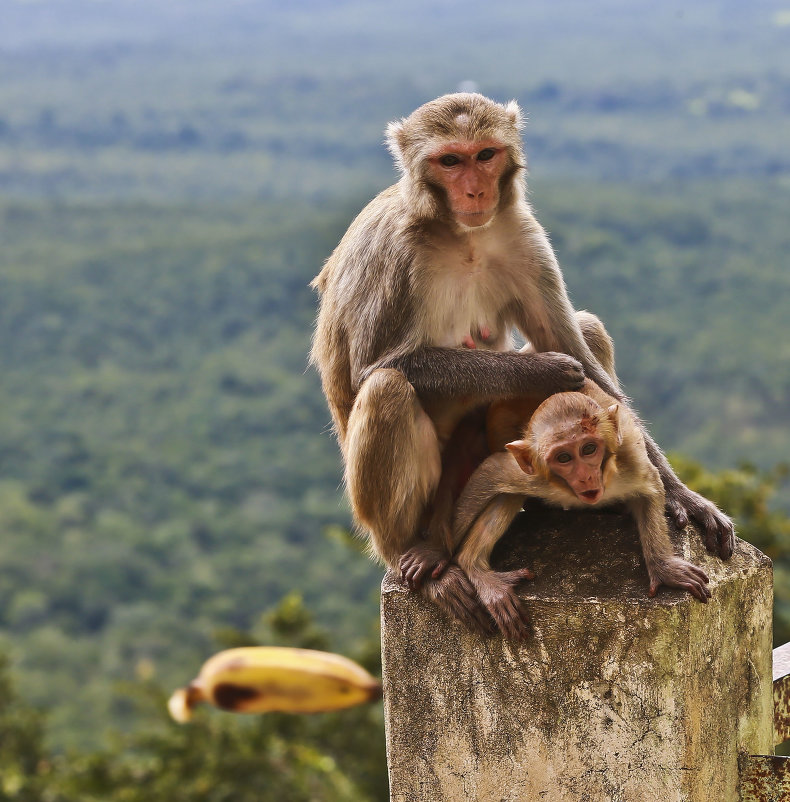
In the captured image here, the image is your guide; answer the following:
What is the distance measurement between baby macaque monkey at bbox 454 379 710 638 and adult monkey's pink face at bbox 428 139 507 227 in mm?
710

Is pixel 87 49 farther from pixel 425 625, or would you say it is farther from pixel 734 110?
pixel 425 625

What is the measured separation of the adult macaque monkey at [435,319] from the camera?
11.6ft

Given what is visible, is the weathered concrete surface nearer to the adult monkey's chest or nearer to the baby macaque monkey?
the baby macaque monkey

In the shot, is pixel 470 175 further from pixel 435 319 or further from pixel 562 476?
pixel 562 476

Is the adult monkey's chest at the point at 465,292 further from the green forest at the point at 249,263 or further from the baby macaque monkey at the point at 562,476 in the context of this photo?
the green forest at the point at 249,263

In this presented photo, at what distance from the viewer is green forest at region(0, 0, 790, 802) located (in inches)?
1300

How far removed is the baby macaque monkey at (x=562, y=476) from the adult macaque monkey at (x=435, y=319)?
0.54 ft

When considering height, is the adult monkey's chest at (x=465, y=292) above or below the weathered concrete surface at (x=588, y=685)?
above

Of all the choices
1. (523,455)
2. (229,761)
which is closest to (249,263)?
(229,761)

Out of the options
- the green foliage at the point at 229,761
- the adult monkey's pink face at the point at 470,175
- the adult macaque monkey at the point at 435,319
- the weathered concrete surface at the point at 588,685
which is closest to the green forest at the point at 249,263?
the green foliage at the point at 229,761

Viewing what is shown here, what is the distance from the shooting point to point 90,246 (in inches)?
1870

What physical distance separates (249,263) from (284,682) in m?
Result: 38.5

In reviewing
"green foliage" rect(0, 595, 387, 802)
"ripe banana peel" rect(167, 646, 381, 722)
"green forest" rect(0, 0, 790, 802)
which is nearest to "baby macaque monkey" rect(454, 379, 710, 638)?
"ripe banana peel" rect(167, 646, 381, 722)

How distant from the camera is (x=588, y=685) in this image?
109 inches
